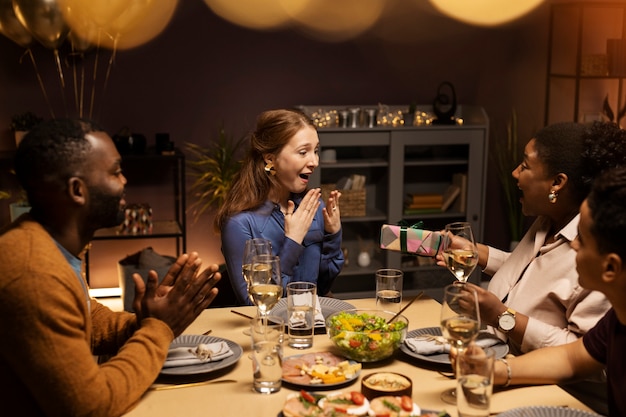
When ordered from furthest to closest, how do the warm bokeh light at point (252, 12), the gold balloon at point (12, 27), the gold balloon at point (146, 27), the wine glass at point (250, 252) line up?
the warm bokeh light at point (252, 12)
the gold balloon at point (146, 27)
the gold balloon at point (12, 27)
the wine glass at point (250, 252)

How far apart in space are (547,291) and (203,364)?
1100 millimetres

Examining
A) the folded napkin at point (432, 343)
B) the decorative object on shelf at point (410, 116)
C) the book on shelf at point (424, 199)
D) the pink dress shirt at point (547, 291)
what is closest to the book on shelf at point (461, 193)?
the book on shelf at point (424, 199)

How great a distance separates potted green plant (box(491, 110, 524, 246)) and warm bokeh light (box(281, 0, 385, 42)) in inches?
48.5

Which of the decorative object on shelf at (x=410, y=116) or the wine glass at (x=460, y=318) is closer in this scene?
the wine glass at (x=460, y=318)

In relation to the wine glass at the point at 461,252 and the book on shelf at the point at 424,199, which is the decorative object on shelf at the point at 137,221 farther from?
the wine glass at the point at 461,252

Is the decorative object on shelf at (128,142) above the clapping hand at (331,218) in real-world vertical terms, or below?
above

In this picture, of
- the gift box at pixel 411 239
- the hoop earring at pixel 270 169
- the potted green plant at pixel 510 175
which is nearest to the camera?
the gift box at pixel 411 239

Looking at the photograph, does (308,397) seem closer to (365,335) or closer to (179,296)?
(365,335)

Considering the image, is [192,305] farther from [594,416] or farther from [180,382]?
[594,416]

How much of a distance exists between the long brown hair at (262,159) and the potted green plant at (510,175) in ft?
8.85

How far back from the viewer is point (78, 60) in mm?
4996

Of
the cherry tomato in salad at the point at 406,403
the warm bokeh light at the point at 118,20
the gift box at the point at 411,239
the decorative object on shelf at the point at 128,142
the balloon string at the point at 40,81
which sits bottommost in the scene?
the cherry tomato in salad at the point at 406,403

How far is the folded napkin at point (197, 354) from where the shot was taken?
6.60ft

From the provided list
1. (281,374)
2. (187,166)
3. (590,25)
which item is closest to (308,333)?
(281,374)
